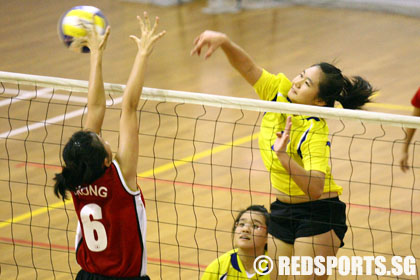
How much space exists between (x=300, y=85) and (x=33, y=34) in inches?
357

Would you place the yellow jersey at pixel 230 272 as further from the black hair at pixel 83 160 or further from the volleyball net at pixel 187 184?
the black hair at pixel 83 160

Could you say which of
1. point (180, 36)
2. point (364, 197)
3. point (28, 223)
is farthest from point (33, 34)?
point (364, 197)

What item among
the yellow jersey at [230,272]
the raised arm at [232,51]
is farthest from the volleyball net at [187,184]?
the yellow jersey at [230,272]

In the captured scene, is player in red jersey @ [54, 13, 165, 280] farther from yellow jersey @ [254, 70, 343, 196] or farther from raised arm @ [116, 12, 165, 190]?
yellow jersey @ [254, 70, 343, 196]

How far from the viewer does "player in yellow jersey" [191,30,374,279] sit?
181 inches

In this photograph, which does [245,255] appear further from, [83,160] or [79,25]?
[79,25]

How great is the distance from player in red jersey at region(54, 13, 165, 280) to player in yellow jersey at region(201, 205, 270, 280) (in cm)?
88

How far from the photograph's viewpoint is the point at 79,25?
15.0ft

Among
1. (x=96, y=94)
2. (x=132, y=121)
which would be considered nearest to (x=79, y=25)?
(x=96, y=94)

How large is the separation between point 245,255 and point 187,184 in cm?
278

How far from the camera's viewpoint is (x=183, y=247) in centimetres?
652

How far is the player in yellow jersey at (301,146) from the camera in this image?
460 cm

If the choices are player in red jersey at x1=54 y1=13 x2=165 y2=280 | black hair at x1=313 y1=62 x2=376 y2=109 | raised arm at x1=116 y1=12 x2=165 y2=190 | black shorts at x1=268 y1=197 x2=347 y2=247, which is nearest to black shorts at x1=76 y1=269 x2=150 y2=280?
player in red jersey at x1=54 y1=13 x2=165 y2=280

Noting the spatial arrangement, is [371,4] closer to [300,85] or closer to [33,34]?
[33,34]
